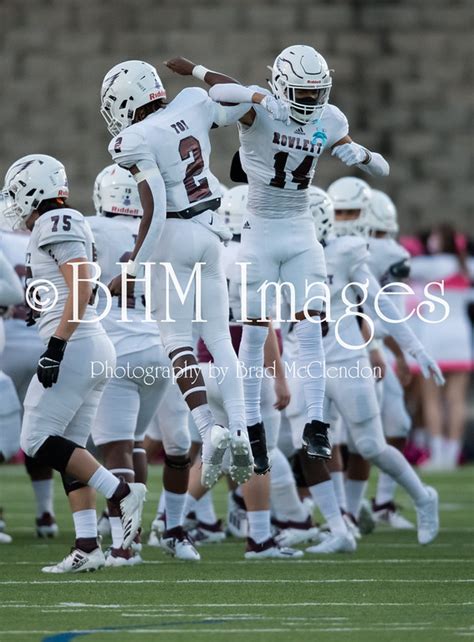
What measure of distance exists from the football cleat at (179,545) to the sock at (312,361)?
3.13 ft

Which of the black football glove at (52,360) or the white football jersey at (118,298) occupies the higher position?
the white football jersey at (118,298)

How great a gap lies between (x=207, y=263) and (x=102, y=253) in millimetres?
958

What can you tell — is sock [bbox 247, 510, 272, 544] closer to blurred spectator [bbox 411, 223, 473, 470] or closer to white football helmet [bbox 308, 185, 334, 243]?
white football helmet [bbox 308, 185, 334, 243]

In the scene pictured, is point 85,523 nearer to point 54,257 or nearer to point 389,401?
point 54,257

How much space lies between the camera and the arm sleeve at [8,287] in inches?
339

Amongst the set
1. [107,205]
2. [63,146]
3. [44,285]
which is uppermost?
[63,146]

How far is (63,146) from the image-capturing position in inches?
715

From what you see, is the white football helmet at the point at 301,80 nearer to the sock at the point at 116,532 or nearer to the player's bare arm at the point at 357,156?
the player's bare arm at the point at 357,156

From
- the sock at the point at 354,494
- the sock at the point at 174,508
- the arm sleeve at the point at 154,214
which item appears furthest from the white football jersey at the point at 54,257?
the sock at the point at 354,494

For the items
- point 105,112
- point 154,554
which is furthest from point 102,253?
point 154,554

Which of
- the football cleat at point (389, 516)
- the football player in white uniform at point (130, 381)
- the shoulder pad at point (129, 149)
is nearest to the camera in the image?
the shoulder pad at point (129, 149)

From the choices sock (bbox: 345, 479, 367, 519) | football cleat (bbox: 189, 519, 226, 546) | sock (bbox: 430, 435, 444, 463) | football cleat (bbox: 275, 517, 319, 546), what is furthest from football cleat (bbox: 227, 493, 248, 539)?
sock (bbox: 430, 435, 444, 463)

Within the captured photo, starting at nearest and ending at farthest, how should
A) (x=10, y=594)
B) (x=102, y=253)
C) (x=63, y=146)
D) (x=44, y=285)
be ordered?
(x=10, y=594), (x=44, y=285), (x=102, y=253), (x=63, y=146)

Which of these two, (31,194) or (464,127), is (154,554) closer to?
(31,194)
